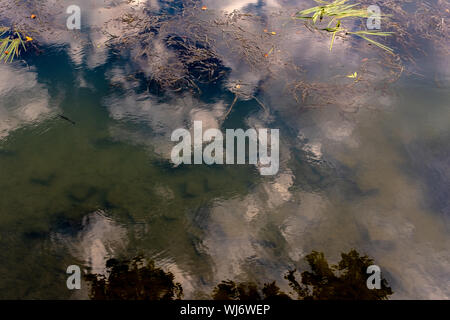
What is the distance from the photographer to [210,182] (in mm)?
2822

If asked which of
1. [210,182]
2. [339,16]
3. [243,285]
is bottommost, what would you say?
[243,285]

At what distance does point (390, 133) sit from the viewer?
3188mm

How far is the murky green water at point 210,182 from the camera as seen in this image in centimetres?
242

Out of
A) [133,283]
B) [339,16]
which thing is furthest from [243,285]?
[339,16]

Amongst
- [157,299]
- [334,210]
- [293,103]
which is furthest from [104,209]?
[293,103]

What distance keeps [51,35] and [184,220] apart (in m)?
3.47

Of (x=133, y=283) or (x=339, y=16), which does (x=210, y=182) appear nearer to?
(x=133, y=283)

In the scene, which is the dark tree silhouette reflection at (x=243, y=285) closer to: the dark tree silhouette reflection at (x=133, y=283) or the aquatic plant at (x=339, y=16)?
the dark tree silhouette reflection at (x=133, y=283)

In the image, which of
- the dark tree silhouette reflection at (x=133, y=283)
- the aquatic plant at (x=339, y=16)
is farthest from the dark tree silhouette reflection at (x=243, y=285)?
the aquatic plant at (x=339, y=16)

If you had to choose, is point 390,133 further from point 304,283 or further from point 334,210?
point 304,283

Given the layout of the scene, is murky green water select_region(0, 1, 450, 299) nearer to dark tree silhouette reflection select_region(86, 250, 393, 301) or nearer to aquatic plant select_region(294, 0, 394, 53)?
dark tree silhouette reflection select_region(86, 250, 393, 301)

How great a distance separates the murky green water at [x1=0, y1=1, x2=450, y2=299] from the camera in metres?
2.42

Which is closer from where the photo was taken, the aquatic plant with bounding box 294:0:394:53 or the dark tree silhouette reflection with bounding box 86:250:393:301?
the dark tree silhouette reflection with bounding box 86:250:393:301

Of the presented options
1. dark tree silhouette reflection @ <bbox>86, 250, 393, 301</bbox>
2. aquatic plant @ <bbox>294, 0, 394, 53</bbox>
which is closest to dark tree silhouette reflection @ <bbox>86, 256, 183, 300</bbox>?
dark tree silhouette reflection @ <bbox>86, 250, 393, 301</bbox>
